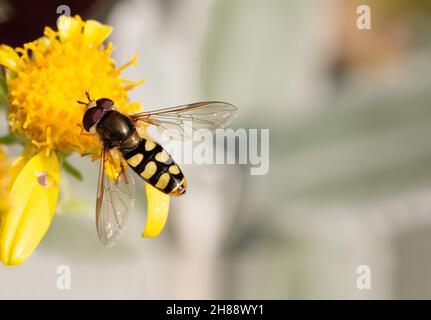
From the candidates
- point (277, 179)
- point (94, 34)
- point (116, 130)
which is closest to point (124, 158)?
point (116, 130)

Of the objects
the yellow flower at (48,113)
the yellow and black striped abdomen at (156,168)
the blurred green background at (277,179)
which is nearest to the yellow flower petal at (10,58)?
the yellow flower at (48,113)

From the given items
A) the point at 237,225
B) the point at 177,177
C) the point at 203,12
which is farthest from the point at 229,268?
the point at 177,177

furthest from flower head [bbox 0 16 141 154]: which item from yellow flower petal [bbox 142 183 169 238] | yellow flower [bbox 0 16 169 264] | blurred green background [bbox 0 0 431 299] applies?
blurred green background [bbox 0 0 431 299]

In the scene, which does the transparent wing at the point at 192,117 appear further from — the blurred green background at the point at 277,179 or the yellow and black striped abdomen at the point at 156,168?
the blurred green background at the point at 277,179

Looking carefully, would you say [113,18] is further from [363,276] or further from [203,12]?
[363,276]

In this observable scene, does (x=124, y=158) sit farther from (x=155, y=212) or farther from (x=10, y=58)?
(x=10, y=58)
